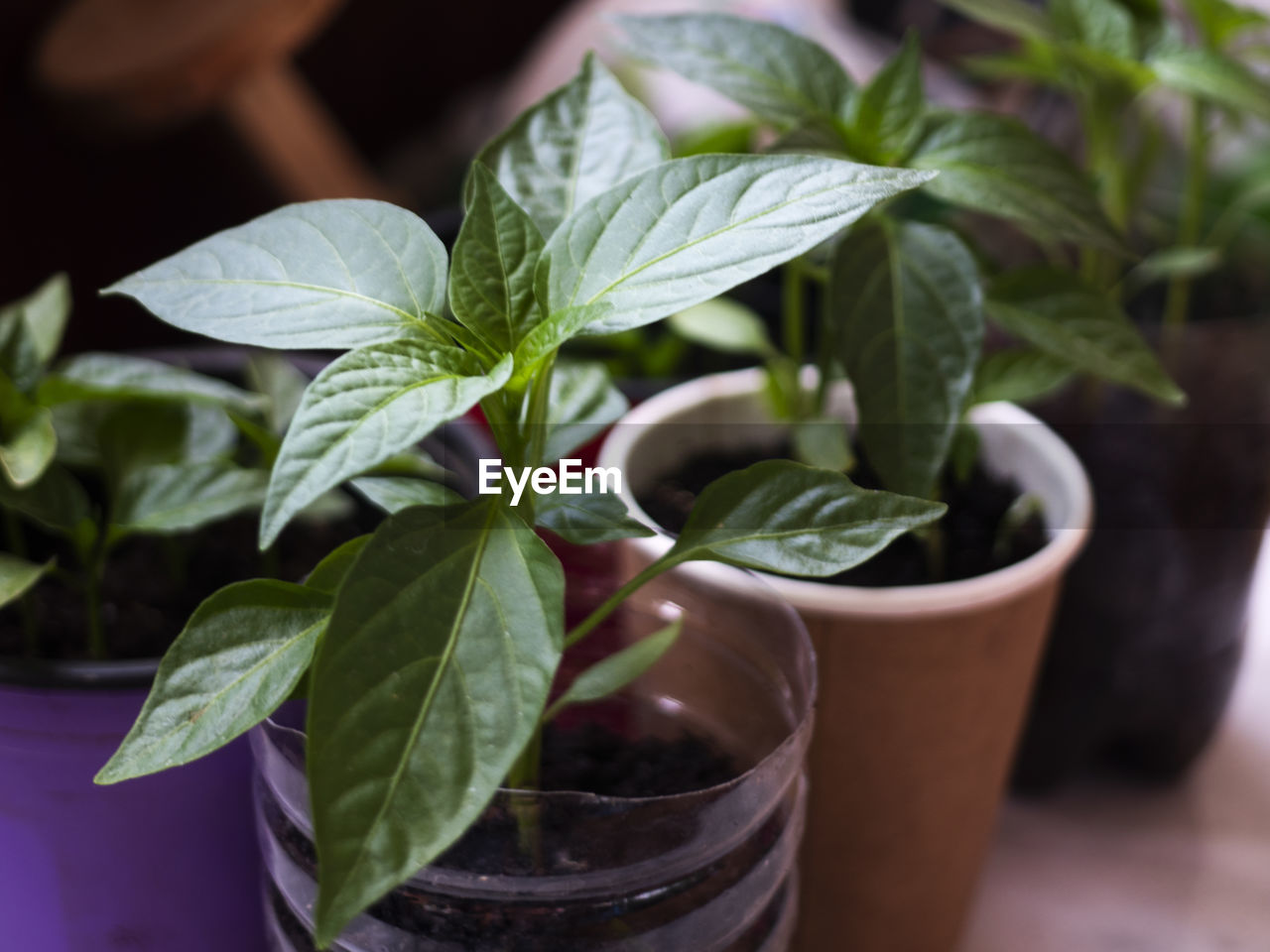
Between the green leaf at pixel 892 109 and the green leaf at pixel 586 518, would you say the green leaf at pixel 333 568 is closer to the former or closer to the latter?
the green leaf at pixel 586 518

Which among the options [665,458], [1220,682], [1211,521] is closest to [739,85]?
[665,458]

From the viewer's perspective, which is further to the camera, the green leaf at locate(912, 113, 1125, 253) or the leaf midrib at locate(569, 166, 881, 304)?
the green leaf at locate(912, 113, 1125, 253)

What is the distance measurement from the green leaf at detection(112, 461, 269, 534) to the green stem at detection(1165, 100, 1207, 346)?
0.49 meters

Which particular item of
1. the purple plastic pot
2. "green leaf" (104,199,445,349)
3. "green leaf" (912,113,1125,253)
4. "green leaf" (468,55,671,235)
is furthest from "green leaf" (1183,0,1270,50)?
the purple plastic pot

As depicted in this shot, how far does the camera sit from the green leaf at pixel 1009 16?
54 cm

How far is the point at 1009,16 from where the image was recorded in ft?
1.83

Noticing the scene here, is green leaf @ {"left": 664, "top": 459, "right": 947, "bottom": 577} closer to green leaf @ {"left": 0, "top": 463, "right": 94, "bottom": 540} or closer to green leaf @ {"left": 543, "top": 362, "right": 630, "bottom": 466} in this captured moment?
green leaf @ {"left": 543, "top": 362, "right": 630, "bottom": 466}

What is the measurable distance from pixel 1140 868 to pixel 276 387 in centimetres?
59

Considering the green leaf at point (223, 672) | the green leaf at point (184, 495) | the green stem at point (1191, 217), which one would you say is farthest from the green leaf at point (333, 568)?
the green stem at point (1191, 217)

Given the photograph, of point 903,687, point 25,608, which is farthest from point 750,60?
point 25,608

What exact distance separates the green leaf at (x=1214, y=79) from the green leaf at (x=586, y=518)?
36 centimetres

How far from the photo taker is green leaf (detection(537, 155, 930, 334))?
299mm

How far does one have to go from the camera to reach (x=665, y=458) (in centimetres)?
59

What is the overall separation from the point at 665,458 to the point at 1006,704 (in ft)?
0.65
